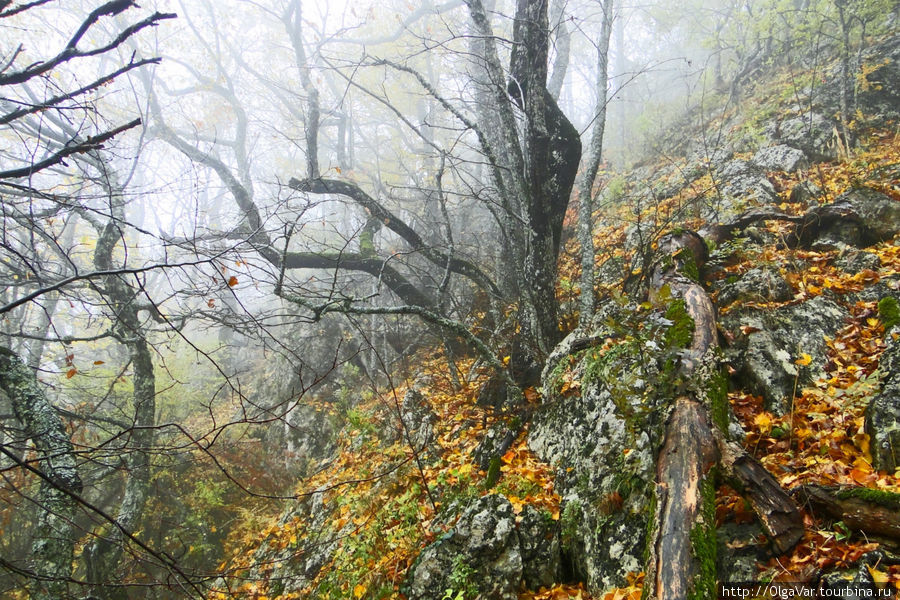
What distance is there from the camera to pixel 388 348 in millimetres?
9523

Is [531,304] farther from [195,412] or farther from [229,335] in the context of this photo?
[229,335]

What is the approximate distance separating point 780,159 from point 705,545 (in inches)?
309

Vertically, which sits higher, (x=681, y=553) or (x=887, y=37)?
(x=887, y=37)

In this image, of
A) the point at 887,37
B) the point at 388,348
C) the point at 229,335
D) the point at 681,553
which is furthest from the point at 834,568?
the point at 229,335

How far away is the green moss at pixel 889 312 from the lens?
3607mm

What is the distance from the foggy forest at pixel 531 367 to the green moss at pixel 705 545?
0.05ft

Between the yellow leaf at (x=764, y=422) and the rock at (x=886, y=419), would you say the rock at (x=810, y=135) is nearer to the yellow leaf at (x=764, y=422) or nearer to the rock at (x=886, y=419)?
the rock at (x=886, y=419)

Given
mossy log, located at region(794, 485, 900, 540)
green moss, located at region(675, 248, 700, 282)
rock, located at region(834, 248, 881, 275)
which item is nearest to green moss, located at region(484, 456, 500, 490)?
mossy log, located at region(794, 485, 900, 540)

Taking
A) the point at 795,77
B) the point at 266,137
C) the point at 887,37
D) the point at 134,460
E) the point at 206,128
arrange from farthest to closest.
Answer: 1. the point at 266,137
2. the point at 206,128
3. the point at 795,77
4. the point at 887,37
5. the point at 134,460

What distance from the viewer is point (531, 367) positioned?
602 cm

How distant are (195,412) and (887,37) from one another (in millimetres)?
18534

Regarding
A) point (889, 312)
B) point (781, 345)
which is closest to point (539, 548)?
point (781, 345)

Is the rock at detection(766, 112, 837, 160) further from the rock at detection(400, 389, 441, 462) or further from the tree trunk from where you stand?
the rock at detection(400, 389, 441, 462)

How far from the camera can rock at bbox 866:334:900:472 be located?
271 centimetres
